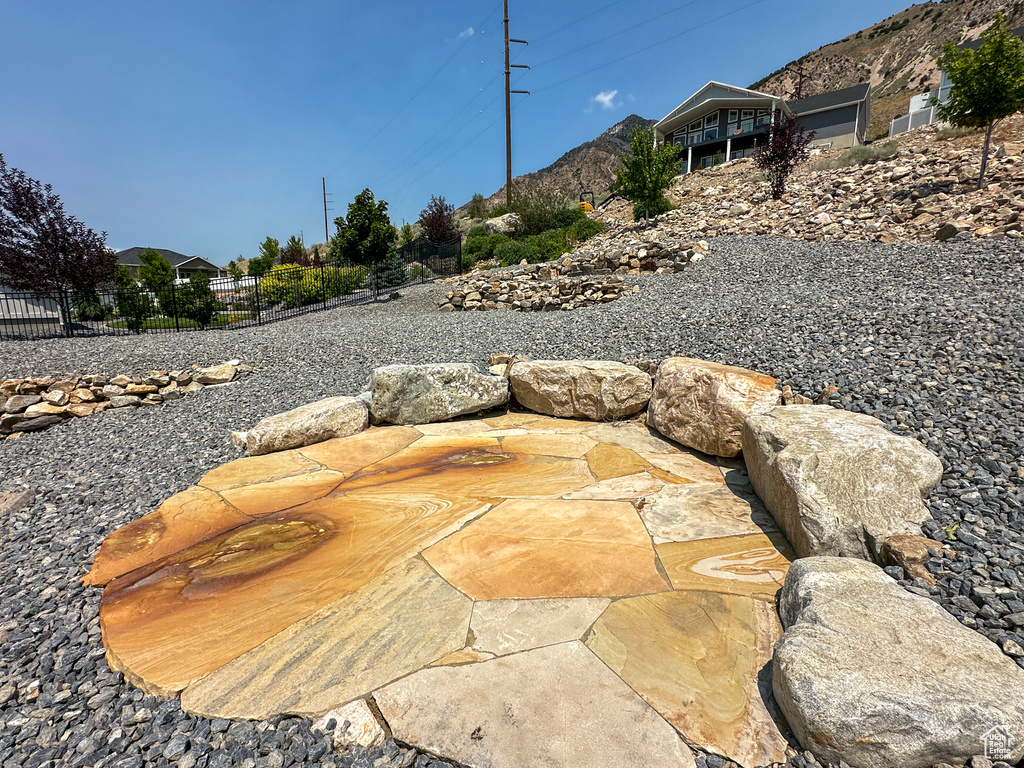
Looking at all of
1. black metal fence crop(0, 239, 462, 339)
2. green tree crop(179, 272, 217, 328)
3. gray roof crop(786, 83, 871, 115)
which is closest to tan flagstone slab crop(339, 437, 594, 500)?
black metal fence crop(0, 239, 462, 339)

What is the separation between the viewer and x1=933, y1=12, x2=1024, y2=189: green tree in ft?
28.9

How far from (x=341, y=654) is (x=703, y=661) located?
1161 millimetres

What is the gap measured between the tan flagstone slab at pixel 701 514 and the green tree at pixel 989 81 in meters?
10.3

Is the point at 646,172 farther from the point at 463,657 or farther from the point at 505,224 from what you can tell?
the point at 463,657

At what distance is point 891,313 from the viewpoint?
385 cm

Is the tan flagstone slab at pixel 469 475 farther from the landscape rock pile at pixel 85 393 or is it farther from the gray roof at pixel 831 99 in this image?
the gray roof at pixel 831 99

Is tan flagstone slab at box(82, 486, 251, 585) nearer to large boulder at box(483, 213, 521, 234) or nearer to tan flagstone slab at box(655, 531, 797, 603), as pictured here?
tan flagstone slab at box(655, 531, 797, 603)

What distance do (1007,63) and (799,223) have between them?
476 centimetres

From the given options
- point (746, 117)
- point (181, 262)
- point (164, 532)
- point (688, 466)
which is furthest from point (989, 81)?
point (181, 262)

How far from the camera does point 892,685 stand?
3.71ft

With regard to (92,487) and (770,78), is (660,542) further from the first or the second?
(770,78)

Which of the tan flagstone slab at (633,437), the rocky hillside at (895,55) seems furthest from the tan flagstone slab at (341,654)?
the rocky hillside at (895,55)

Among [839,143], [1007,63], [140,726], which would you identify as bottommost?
[140,726]

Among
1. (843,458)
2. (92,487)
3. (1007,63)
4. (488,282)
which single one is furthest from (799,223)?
(92,487)
